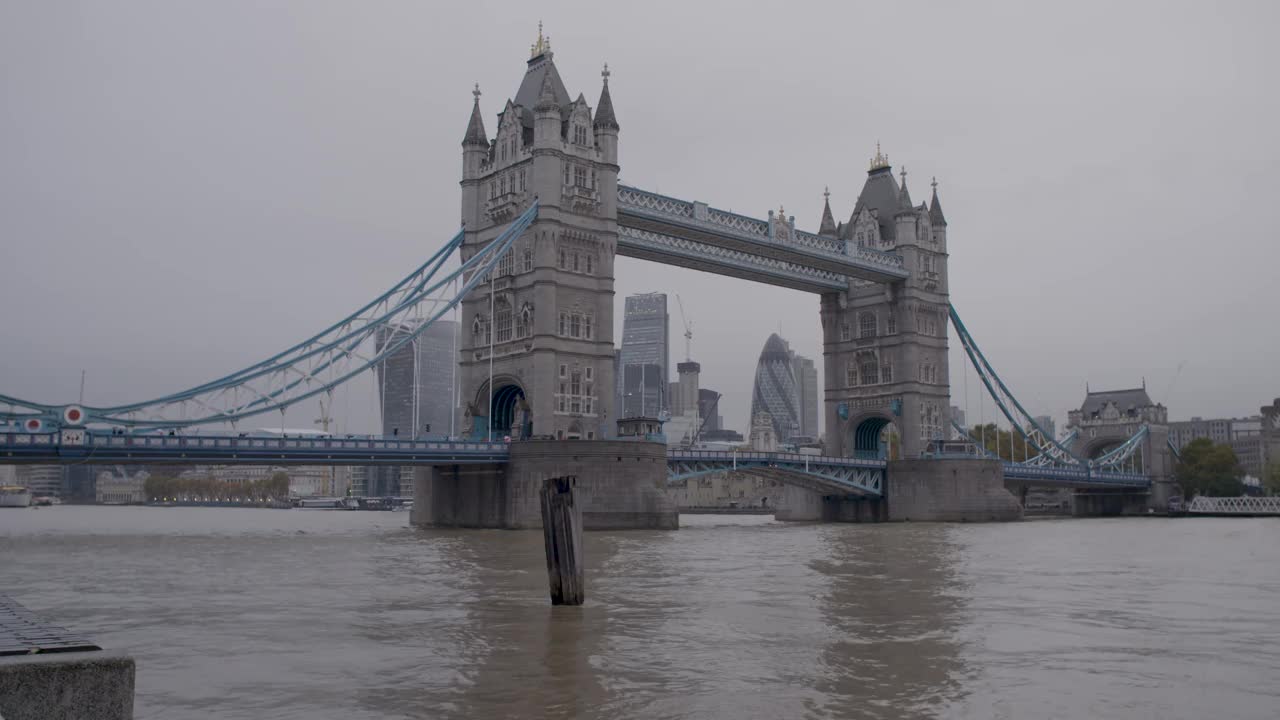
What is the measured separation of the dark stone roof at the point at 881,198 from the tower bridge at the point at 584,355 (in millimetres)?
170

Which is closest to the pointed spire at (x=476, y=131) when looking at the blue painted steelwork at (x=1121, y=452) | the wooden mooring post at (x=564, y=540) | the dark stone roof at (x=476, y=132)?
the dark stone roof at (x=476, y=132)

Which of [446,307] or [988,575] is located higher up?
[446,307]

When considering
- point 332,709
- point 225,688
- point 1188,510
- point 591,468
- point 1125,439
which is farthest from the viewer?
point 1125,439

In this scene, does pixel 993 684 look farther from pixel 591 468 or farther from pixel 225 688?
pixel 591 468

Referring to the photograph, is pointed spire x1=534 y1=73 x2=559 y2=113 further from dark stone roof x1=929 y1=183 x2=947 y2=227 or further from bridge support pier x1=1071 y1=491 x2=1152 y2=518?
bridge support pier x1=1071 y1=491 x2=1152 y2=518

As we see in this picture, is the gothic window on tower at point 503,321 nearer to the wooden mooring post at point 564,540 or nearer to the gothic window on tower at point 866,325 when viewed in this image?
the gothic window on tower at point 866,325

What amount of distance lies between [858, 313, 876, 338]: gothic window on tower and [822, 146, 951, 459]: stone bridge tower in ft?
0.24

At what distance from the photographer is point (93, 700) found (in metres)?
7.06

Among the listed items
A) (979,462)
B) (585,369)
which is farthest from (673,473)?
(979,462)

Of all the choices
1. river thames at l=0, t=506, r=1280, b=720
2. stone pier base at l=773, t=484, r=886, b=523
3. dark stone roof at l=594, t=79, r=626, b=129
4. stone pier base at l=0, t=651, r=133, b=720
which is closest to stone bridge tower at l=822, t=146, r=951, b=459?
stone pier base at l=773, t=484, r=886, b=523

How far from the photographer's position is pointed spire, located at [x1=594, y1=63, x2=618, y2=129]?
192ft

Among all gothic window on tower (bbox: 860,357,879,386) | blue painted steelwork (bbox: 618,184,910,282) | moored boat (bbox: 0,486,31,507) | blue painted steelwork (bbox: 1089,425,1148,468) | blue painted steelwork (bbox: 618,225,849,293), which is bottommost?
moored boat (bbox: 0,486,31,507)

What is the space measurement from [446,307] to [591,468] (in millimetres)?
11256

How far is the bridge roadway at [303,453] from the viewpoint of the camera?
42500 mm
